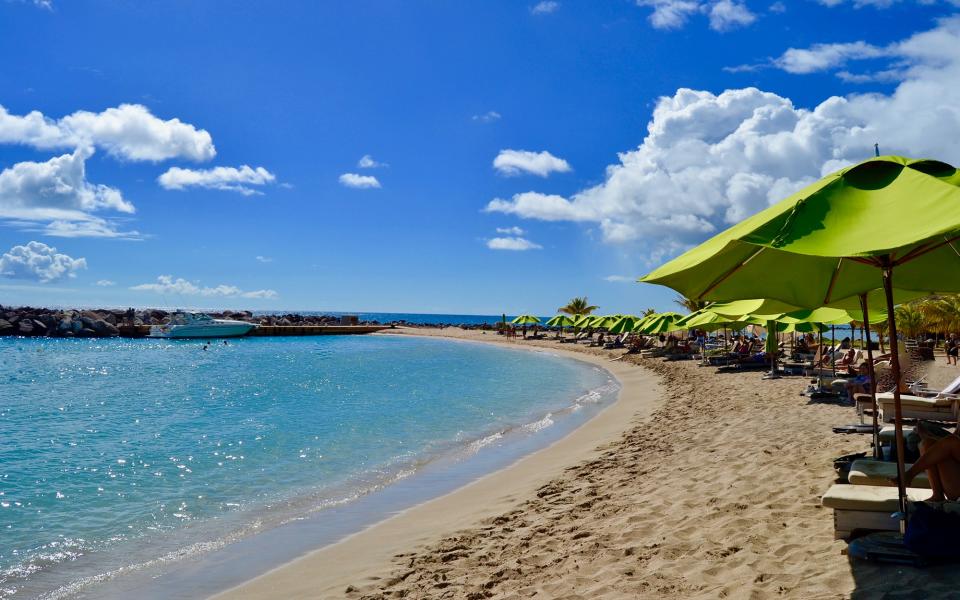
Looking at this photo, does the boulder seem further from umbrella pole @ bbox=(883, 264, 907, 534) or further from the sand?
umbrella pole @ bbox=(883, 264, 907, 534)

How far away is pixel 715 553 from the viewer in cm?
498

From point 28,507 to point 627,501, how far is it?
30.2 ft

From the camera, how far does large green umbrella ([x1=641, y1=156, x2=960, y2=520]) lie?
2.99 meters

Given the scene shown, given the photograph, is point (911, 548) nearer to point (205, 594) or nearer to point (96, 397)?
point (205, 594)

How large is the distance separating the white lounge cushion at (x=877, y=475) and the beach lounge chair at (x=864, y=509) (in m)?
0.22

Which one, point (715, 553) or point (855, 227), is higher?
point (855, 227)

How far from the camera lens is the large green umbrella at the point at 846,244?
2.99m

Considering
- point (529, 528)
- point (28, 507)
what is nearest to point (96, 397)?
point (28, 507)

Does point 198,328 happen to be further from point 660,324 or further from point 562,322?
point 660,324

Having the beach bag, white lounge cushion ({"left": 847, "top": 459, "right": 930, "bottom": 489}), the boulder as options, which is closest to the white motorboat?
the boulder

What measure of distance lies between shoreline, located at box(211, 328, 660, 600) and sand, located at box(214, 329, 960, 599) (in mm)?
27

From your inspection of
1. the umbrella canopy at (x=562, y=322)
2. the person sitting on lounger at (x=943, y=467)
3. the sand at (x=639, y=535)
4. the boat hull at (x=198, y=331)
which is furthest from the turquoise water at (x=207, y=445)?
the boat hull at (x=198, y=331)

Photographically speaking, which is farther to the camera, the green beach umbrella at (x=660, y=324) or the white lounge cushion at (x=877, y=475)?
the green beach umbrella at (x=660, y=324)

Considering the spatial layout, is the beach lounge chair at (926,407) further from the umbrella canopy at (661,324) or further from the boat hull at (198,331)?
the boat hull at (198,331)
